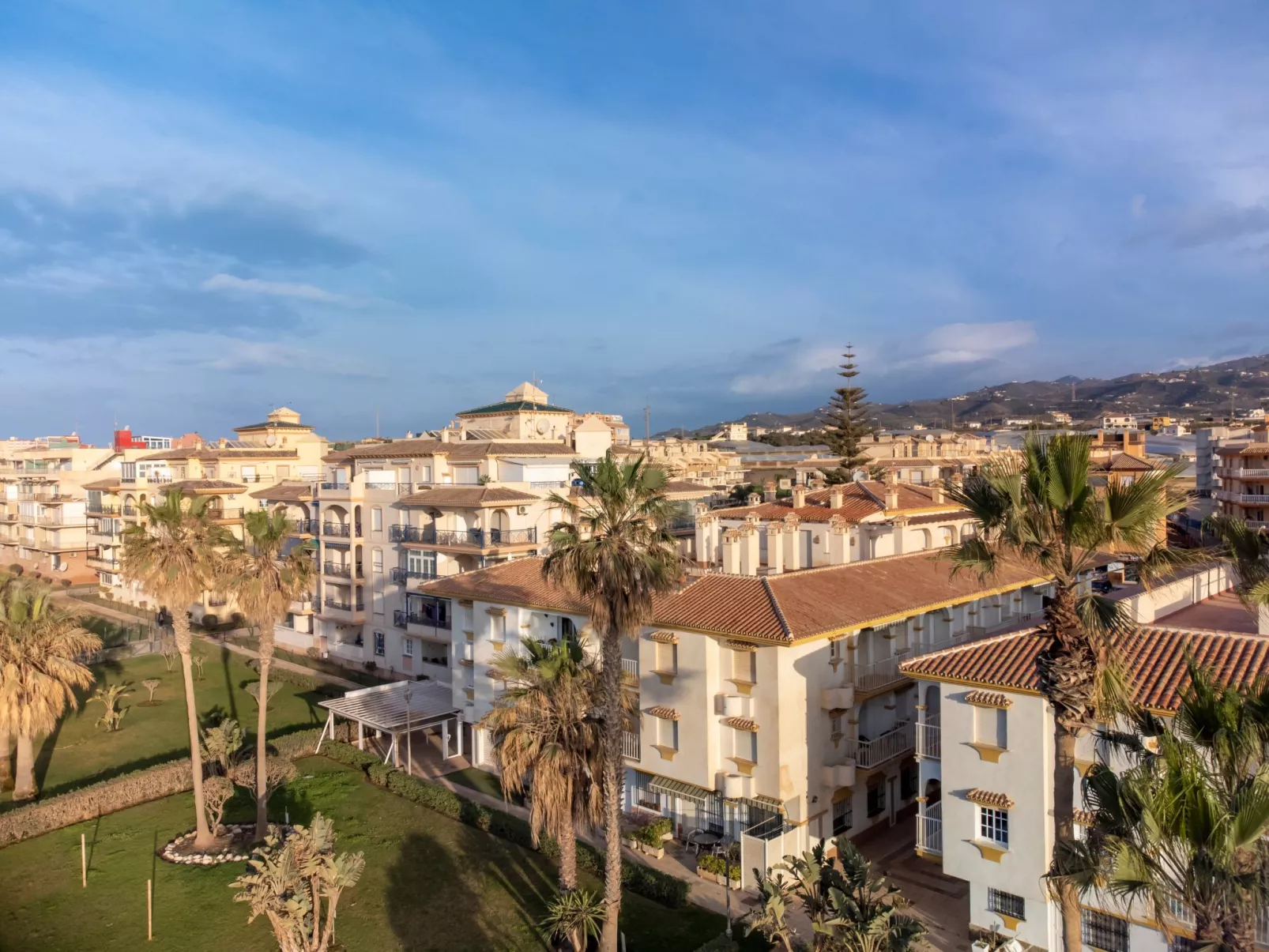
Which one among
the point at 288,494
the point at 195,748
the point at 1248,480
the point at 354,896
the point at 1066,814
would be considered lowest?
the point at 354,896

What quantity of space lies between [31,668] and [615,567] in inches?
941

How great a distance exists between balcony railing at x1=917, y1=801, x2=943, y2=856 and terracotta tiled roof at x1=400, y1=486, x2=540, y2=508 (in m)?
24.7

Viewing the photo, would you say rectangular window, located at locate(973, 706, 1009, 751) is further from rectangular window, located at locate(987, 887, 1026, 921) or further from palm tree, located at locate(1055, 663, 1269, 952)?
palm tree, located at locate(1055, 663, 1269, 952)

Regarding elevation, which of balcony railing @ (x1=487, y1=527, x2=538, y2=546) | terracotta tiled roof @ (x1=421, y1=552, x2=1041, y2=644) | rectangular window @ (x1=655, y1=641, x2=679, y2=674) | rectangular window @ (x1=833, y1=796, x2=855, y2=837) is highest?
balcony railing @ (x1=487, y1=527, x2=538, y2=546)

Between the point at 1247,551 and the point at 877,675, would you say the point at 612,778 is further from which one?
the point at 1247,551

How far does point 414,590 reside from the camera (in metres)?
35.7

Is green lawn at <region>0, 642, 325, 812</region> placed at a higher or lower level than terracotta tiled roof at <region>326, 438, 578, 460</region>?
lower

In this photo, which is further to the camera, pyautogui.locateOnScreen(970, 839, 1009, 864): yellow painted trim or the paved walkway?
the paved walkway

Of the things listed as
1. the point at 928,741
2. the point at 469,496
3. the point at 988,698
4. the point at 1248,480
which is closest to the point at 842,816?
the point at 928,741

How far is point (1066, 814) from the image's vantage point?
11.4m

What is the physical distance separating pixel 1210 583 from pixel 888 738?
1306cm

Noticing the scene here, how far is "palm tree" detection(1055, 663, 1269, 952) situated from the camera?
29.7 feet

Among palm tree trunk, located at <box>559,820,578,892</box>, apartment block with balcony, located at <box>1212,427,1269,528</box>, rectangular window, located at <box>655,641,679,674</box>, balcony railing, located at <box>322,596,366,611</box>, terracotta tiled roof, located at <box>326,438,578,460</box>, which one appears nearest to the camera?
palm tree trunk, located at <box>559,820,578,892</box>

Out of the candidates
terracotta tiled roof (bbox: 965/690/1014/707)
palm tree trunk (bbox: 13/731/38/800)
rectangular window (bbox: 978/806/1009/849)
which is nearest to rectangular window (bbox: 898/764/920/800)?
rectangular window (bbox: 978/806/1009/849)
